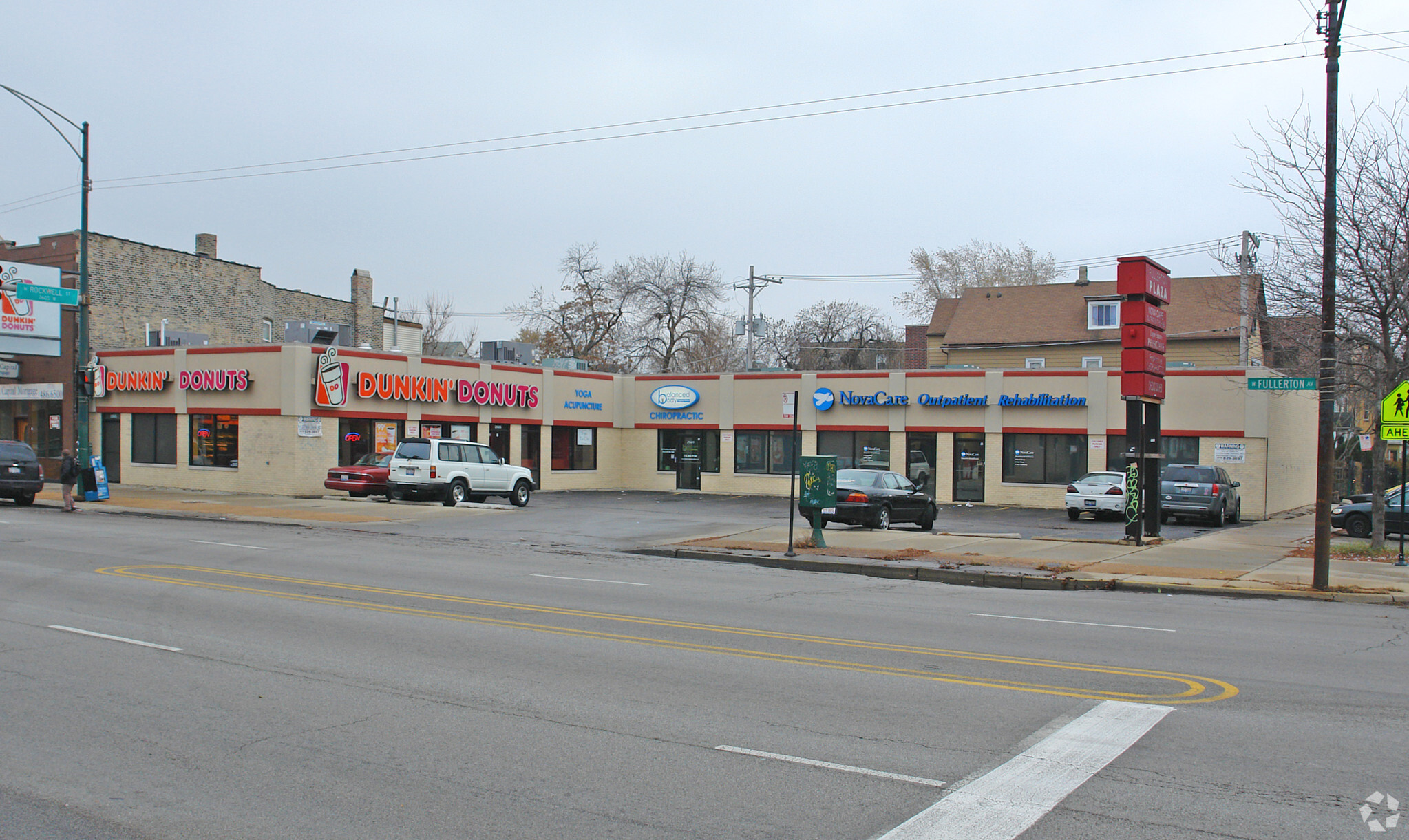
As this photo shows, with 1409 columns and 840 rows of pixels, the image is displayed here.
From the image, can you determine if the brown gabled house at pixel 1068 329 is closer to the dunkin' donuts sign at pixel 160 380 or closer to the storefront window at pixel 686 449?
the storefront window at pixel 686 449

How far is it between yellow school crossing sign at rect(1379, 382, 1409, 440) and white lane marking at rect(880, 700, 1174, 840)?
41.8ft

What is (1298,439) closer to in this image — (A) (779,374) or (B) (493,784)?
(A) (779,374)

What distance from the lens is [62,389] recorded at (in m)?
37.0

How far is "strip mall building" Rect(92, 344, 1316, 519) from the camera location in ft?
106

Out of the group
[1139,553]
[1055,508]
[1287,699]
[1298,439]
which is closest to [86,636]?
[1287,699]

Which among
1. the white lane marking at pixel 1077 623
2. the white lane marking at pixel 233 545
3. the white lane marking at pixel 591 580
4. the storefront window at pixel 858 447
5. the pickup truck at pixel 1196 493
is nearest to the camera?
the white lane marking at pixel 1077 623

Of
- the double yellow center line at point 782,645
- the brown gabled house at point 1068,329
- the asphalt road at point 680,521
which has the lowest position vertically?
the asphalt road at point 680,521

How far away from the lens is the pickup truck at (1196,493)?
90.8 feet

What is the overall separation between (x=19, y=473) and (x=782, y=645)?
2563cm

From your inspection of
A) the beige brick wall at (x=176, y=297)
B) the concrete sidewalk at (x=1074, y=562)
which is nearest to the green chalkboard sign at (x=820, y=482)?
the concrete sidewalk at (x=1074, y=562)

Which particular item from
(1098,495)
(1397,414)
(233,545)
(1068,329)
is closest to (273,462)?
(233,545)

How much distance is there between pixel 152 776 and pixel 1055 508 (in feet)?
108

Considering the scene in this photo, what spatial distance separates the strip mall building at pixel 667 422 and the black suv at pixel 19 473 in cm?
609

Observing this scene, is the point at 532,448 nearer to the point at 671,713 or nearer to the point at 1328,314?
the point at 1328,314
